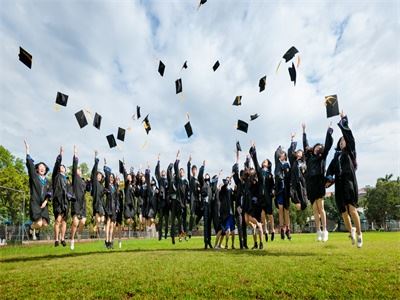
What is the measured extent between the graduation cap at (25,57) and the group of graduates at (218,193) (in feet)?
9.41

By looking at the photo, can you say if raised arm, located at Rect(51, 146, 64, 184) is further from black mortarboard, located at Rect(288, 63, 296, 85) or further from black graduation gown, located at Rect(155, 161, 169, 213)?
black mortarboard, located at Rect(288, 63, 296, 85)

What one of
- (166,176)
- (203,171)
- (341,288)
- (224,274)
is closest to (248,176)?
(203,171)

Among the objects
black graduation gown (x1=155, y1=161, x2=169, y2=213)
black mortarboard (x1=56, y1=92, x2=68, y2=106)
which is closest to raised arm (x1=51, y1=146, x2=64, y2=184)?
black mortarboard (x1=56, y1=92, x2=68, y2=106)

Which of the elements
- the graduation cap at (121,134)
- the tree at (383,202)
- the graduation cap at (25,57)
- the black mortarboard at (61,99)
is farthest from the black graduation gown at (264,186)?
the tree at (383,202)

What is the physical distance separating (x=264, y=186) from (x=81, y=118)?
641cm

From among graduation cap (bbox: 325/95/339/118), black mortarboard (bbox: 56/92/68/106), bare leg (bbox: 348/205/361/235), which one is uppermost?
black mortarboard (bbox: 56/92/68/106)

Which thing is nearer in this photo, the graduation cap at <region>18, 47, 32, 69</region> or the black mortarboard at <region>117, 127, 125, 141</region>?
the graduation cap at <region>18, 47, 32, 69</region>

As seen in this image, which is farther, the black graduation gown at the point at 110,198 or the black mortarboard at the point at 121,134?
the black mortarboard at the point at 121,134

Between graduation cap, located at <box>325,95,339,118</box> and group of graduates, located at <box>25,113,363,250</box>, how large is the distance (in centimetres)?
22

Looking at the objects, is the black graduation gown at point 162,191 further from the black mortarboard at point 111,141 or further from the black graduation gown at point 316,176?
the black graduation gown at point 316,176

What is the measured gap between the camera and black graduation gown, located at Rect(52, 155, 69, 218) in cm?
1030

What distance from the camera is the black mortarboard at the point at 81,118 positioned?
11211 millimetres

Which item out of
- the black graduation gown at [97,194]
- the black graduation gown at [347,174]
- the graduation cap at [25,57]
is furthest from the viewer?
the black graduation gown at [97,194]

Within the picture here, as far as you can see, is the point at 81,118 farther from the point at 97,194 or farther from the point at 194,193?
the point at 194,193
